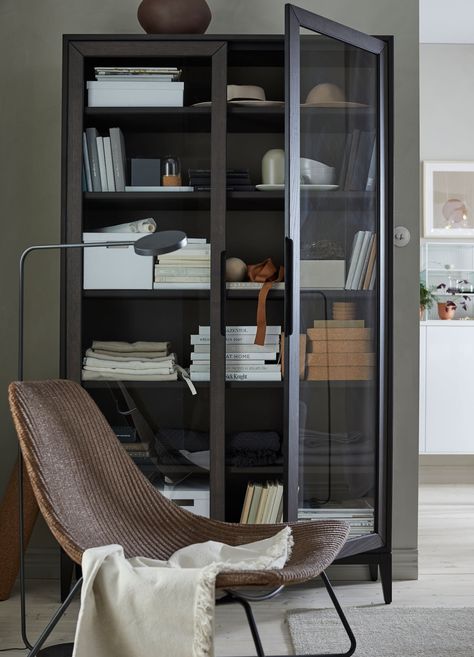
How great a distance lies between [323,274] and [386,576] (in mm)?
1087

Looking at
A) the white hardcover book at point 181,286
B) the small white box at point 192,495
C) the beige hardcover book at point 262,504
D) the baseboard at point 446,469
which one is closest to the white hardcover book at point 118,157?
the white hardcover book at point 181,286

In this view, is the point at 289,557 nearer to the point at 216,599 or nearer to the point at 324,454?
the point at 216,599

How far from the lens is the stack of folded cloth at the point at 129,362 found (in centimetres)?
292

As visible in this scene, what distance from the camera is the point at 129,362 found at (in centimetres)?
294

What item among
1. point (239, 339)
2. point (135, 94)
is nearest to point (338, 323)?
point (239, 339)

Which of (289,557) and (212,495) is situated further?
(212,495)

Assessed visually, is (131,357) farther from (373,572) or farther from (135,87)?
(373,572)

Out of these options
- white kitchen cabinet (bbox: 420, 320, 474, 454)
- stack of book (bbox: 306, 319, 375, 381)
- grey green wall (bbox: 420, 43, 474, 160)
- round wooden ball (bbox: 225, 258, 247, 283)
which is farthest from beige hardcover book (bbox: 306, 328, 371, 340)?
grey green wall (bbox: 420, 43, 474, 160)

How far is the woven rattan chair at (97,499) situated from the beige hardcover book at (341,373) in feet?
2.25

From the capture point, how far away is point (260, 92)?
9.75ft

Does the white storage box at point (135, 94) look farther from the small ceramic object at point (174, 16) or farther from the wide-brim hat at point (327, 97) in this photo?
the wide-brim hat at point (327, 97)

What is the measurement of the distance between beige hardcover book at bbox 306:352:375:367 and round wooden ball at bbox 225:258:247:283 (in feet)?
Answer: 1.26

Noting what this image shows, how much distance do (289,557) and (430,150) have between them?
3881 mm


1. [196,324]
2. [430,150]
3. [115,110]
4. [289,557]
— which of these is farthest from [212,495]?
[430,150]
